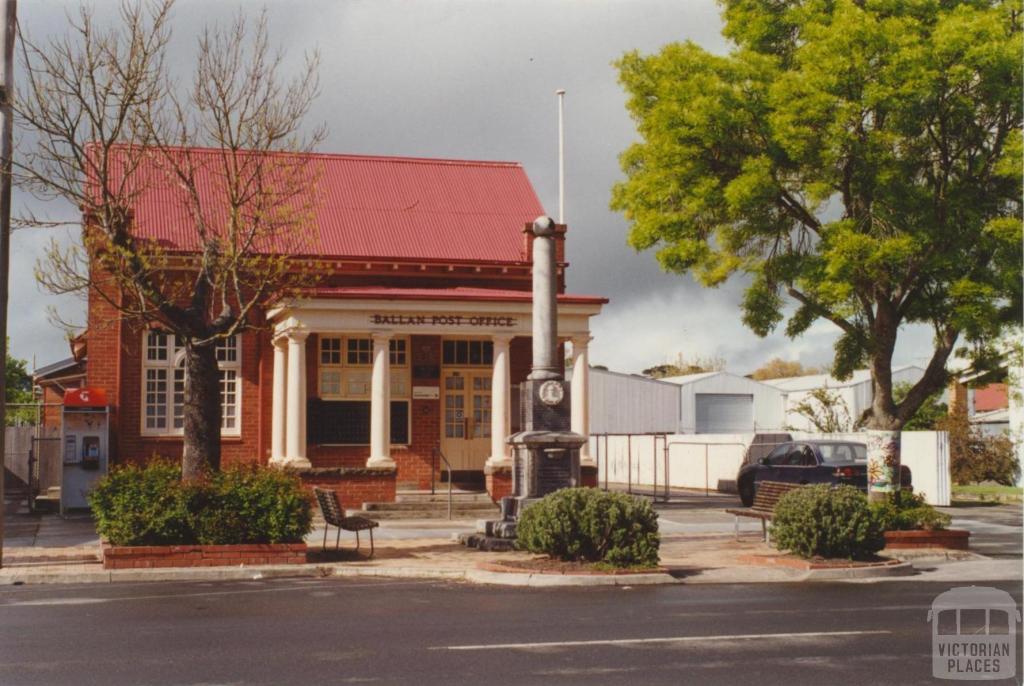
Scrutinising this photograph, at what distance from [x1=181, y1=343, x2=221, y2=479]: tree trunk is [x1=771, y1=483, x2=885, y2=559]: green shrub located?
27.4 feet

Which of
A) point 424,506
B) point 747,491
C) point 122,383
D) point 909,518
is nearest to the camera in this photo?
point 909,518

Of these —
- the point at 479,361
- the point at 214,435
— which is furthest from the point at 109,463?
the point at 214,435

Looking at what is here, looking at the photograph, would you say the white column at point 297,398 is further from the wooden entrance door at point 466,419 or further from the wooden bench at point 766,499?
the wooden bench at point 766,499

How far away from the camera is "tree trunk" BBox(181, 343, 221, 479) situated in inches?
720

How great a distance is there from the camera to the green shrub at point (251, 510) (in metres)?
17.1

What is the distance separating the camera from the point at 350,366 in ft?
98.0

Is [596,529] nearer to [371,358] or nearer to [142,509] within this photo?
[142,509]

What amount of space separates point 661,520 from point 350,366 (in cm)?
845

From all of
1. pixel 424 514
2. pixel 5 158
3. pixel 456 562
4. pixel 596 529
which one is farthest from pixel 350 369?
pixel 596 529

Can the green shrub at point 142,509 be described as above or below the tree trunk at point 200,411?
below

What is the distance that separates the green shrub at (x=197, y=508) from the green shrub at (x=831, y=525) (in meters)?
6.85

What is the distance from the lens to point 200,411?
1839 cm

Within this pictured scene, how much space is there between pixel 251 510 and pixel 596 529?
4807mm

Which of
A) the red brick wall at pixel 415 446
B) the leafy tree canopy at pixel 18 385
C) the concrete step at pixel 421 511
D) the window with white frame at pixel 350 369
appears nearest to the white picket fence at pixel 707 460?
the red brick wall at pixel 415 446
